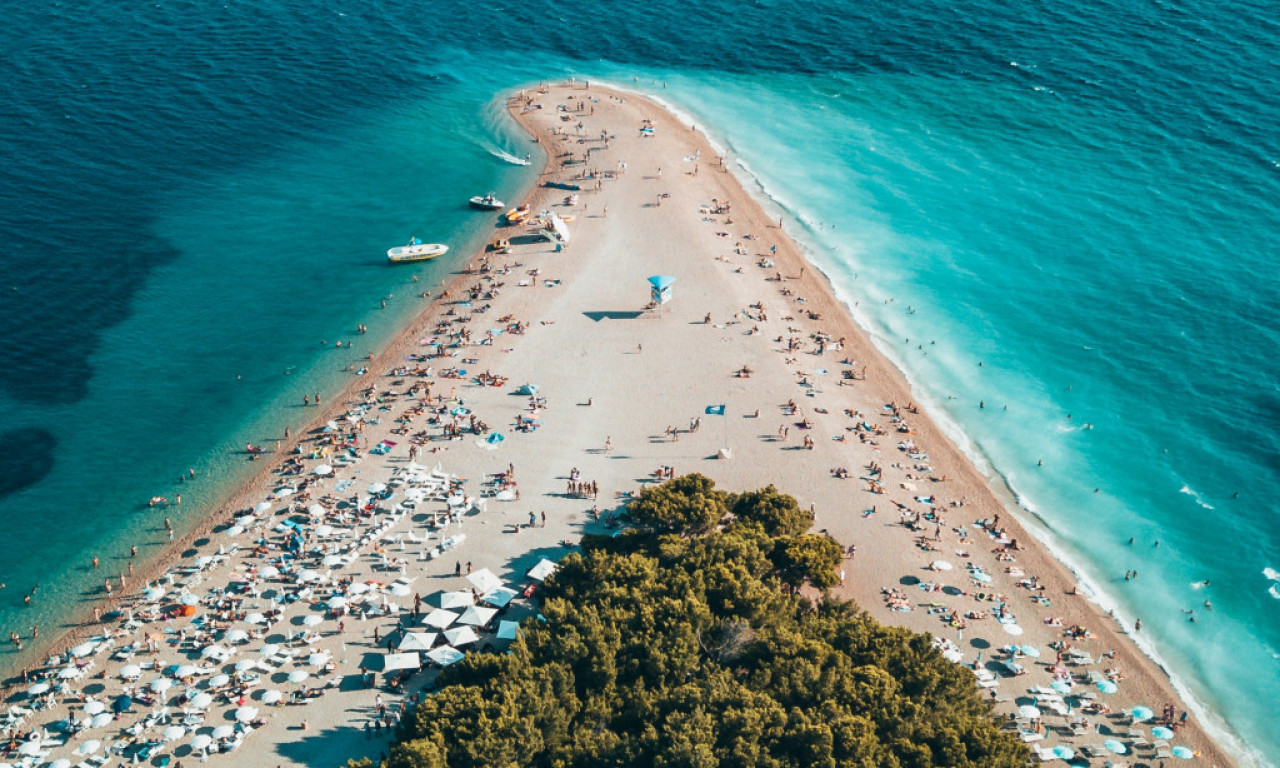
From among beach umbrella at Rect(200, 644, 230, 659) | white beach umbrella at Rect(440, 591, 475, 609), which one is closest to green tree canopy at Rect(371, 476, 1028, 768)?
white beach umbrella at Rect(440, 591, 475, 609)

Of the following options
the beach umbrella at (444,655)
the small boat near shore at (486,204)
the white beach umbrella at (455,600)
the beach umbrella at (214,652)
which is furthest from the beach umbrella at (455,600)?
the small boat near shore at (486,204)

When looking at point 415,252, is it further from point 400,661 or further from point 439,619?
point 400,661

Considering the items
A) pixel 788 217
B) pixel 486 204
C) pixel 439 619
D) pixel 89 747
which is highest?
pixel 788 217

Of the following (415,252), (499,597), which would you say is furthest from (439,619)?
(415,252)

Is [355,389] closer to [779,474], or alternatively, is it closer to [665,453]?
[665,453]

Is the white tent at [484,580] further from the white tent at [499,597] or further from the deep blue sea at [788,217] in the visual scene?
the deep blue sea at [788,217]

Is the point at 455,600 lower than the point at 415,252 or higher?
lower

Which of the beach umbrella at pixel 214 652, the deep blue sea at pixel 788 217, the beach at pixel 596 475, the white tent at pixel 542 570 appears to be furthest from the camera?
the deep blue sea at pixel 788 217
